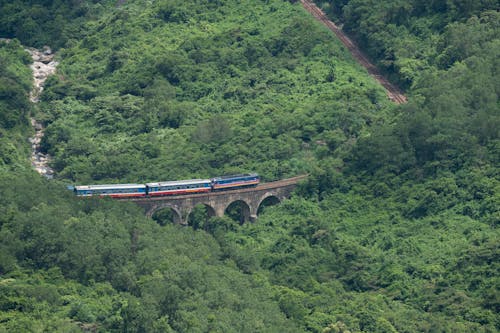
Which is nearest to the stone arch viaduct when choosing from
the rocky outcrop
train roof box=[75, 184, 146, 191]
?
train roof box=[75, 184, 146, 191]

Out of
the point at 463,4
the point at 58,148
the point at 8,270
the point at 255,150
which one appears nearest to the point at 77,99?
the point at 58,148

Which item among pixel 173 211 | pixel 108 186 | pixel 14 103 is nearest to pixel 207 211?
pixel 173 211

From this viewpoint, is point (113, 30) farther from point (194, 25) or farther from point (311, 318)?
point (311, 318)

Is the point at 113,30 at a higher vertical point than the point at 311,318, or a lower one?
higher

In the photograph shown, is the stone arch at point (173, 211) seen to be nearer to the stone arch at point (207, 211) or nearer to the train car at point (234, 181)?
the stone arch at point (207, 211)

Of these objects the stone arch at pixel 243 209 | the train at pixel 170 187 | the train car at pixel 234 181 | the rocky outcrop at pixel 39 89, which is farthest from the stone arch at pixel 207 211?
the rocky outcrop at pixel 39 89

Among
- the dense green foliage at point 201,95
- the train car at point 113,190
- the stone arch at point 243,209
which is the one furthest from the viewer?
the dense green foliage at point 201,95

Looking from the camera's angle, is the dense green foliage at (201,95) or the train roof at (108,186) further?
the dense green foliage at (201,95)
